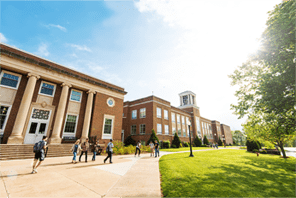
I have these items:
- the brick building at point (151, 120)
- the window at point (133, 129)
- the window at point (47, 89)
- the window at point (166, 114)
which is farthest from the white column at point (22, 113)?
the window at point (166, 114)

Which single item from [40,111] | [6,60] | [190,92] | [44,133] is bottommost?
[44,133]

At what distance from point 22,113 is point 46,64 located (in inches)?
244

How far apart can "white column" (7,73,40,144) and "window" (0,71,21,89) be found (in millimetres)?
1280

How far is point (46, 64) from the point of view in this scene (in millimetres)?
15500

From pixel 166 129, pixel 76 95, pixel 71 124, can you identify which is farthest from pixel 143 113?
pixel 71 124

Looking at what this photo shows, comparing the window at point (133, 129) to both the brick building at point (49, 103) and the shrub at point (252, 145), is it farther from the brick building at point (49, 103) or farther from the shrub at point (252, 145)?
the shrub at point (252, 145)

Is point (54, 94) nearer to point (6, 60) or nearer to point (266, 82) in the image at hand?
point (6, 60)

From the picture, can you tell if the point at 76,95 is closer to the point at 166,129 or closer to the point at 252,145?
the point at 166,129

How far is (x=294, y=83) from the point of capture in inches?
304

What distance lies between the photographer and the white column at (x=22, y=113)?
12625 mm

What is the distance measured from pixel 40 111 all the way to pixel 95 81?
7.73m

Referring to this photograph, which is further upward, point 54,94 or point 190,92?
point 190,92

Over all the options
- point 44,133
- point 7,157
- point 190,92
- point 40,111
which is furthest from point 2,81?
point 190,92

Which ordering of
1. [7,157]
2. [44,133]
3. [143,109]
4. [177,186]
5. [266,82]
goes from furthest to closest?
[143,109] → [44,133] → [7,157] → [266,82] → [177,186]
